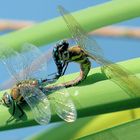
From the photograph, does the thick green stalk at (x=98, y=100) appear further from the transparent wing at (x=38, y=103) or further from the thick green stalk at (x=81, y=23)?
the thick green stalk at (x=81, y=23)

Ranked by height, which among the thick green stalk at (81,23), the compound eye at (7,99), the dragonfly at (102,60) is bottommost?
the compound eye at (7,99)

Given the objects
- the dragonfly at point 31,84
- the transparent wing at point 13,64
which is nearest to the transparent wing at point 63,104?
the dragonfly at point 31,84

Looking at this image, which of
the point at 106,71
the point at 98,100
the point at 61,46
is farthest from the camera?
the point at 61,46

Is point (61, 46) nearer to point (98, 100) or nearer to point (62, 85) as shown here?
point (62, 85)

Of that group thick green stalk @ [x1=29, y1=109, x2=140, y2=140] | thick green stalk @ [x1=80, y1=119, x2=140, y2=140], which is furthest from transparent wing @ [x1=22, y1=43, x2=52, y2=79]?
thick green stalk @ [x1=80, y1=119, x2=140, y2=140]

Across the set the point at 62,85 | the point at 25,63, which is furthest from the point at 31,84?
the point at 62,85

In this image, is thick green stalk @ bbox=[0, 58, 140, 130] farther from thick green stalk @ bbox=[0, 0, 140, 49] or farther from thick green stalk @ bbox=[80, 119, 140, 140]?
thick green stalk @ bbox=[0, 0, 140, 49]

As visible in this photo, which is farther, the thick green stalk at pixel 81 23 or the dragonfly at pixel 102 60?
the thick green stalk at pixel 81 23

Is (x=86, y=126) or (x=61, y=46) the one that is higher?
(x=61, y=46)
